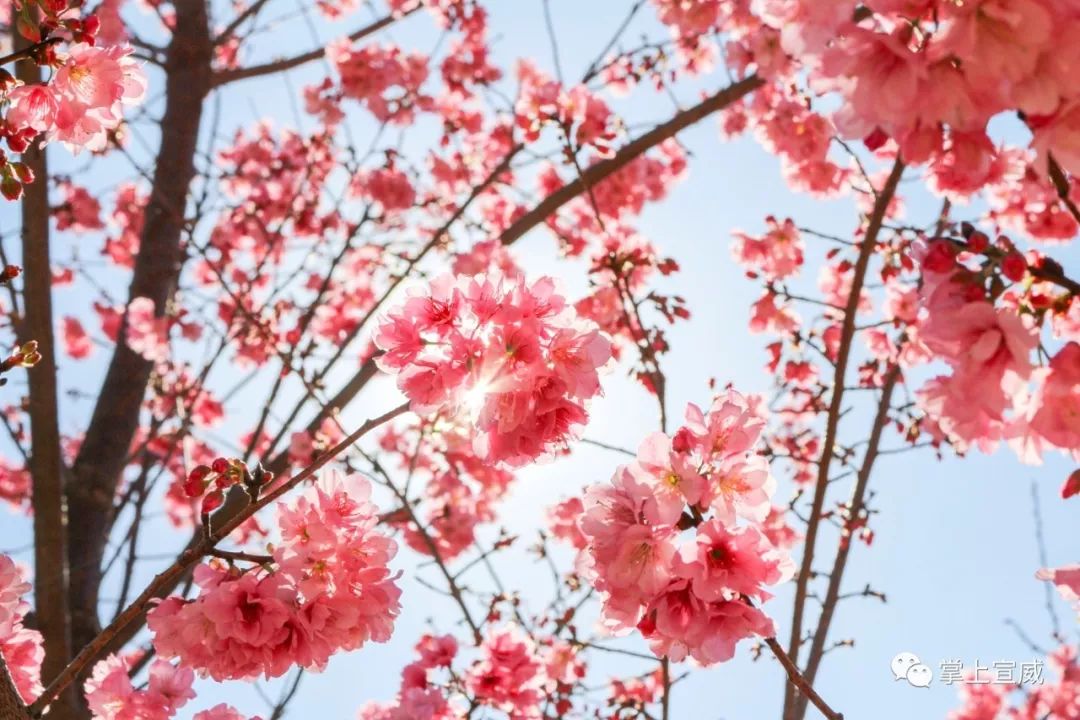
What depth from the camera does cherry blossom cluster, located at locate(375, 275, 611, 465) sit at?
5.13ft

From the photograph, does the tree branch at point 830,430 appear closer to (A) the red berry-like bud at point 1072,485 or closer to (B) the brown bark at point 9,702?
(A) the red berry-like bud at point 1072,485

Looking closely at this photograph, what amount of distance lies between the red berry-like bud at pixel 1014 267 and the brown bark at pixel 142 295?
356 cm

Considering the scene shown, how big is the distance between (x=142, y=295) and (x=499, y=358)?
4220 mm

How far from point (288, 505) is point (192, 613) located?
0.29m

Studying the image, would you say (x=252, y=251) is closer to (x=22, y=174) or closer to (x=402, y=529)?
(x=402, y=529)

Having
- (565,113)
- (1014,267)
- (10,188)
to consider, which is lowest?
(1014,267)

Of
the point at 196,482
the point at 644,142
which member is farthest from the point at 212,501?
the point at 644,142

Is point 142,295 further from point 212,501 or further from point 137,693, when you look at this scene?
point 212,501

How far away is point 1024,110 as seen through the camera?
106 cm

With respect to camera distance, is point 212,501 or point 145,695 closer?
point 212,501

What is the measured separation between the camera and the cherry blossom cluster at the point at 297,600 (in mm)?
1720

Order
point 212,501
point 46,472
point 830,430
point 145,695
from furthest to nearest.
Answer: point 46,472
point 830,430
point 145,695
point 212,501

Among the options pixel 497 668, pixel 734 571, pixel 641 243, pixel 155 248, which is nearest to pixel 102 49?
pixel 734 571

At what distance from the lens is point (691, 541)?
1.54m
